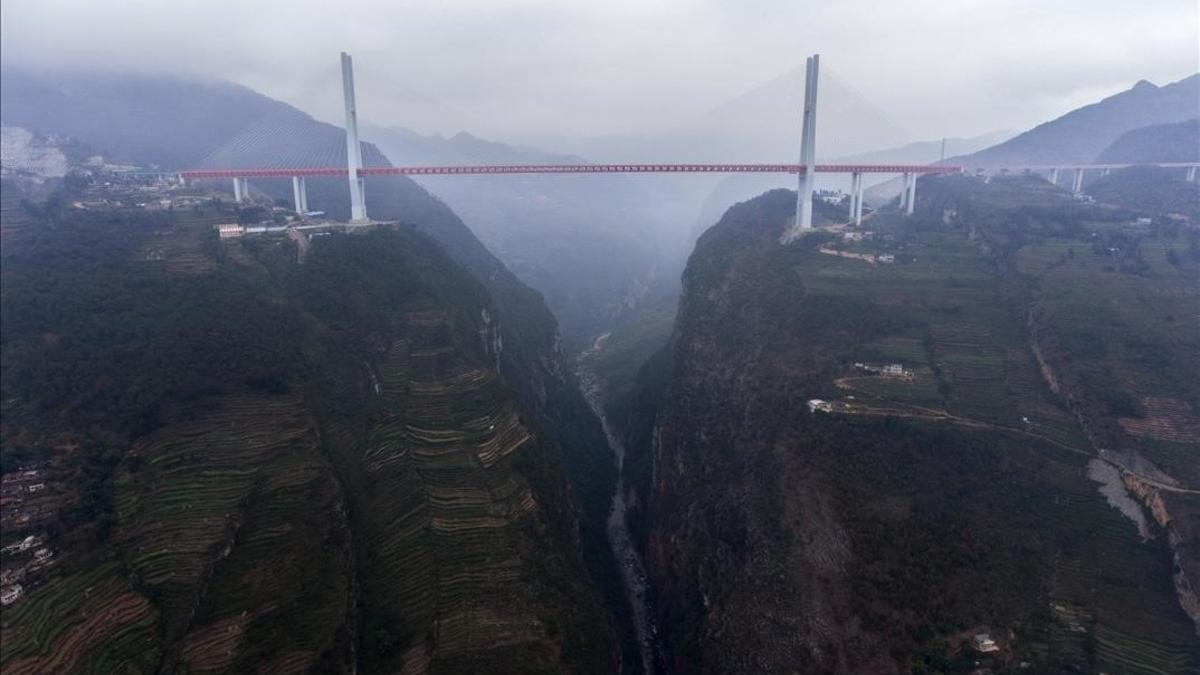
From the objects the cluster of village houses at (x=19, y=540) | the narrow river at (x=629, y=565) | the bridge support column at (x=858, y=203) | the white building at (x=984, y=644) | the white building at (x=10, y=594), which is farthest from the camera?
the bridge support column at (x=858, y=203)

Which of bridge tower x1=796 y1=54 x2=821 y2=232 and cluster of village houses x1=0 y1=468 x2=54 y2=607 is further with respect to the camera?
bridge tower x1=796 y1=54 x2=821 y2=232

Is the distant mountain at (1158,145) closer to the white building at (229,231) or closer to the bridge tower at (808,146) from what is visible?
the bridge tower at (808,146)

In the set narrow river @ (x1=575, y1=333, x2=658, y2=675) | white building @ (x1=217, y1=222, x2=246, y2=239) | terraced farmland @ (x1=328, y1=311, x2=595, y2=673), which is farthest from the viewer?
white building @ (x1=217, y1=222, x2=246, y2=239)

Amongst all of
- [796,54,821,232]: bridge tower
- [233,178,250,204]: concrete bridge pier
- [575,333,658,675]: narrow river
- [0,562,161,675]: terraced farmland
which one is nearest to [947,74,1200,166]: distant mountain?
[796,54,821,232]: bridge tower

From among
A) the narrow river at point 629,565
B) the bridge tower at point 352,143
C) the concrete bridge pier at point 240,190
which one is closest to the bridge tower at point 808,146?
the narrow river at point 629,565

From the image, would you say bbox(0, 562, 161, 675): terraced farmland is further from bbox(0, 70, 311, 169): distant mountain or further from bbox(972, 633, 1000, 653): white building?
bbox(0, 70, 311, 169): distant mountain

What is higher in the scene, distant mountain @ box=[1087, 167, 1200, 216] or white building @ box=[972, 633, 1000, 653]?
distant mountain @ box=[1087, 167, 1200, 216]

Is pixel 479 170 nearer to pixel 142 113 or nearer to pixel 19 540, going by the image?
pixel 19 540
